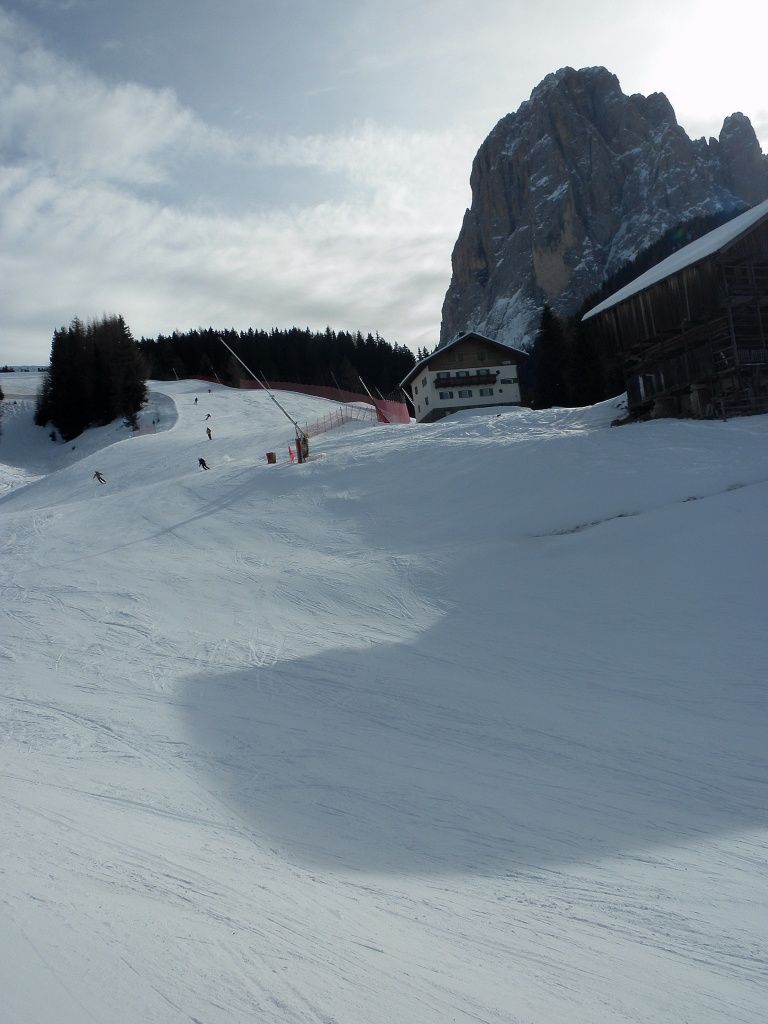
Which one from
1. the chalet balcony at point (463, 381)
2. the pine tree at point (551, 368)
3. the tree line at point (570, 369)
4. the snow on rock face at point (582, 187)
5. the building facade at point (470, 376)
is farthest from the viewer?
the snow on rock face at point (582, 187)

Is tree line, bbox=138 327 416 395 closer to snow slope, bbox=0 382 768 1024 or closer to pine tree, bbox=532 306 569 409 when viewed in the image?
pine tree, bbox=532 306 569 409

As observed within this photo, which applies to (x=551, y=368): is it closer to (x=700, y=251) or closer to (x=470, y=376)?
(x=470, y=376)

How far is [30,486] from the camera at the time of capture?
46406 mm

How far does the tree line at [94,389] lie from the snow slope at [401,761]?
1848 inches

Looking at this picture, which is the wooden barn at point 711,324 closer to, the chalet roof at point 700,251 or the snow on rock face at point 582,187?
the chalet roof at point 700,251

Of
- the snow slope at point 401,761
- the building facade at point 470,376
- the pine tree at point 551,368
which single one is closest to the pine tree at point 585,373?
the pine tree at point 551,368

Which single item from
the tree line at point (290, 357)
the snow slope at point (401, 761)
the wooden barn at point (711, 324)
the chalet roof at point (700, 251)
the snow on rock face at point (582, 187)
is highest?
the snow on rock face at point (582, 187)

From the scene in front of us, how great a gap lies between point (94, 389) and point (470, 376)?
114 feet

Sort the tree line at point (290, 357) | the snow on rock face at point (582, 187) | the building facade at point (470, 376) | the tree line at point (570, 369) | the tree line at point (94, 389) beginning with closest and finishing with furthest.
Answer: the tree line at point (570, 369)
the building facade at point (470, 376)
the tree line at point (94, 389)
the tree line at point (290, 357)
the snow on rock face at point (582, 187)

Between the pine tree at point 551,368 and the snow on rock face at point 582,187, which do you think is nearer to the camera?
the pine tree at point 551,368

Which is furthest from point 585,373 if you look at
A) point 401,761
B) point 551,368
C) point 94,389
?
point 401,761

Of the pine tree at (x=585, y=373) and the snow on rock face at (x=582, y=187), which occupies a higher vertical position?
the snow on rock face at (x=582, y=187)

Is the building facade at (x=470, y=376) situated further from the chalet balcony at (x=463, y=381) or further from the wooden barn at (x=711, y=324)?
the wooden barn at (x=711, y=324)

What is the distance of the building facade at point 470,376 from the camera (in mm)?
60594
